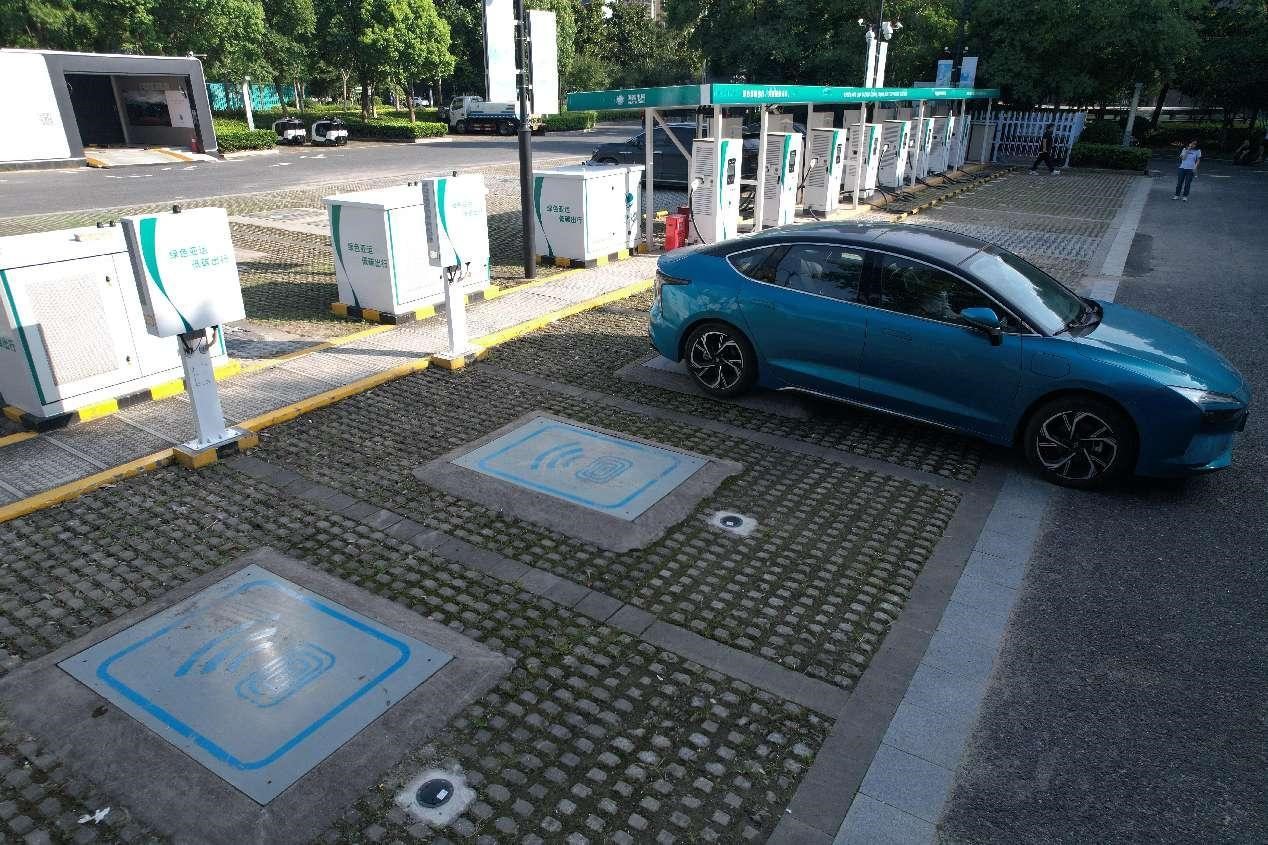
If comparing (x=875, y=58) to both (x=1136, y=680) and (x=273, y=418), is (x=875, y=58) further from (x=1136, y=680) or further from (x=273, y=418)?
(x=1136, y=680)

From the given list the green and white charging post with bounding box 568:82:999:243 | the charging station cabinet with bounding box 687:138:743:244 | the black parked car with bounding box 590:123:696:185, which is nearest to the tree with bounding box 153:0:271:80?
the black parked car with bounding box 590:123:696:185

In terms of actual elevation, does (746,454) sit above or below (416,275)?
below

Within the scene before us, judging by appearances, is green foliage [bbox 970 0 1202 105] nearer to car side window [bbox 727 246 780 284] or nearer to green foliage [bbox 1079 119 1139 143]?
green foliage [bbox 1079 119 1139 143]

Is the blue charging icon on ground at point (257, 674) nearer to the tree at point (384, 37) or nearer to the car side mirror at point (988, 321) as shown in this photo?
the car side mirror at point (988, 321)

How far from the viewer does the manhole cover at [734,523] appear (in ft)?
18.0

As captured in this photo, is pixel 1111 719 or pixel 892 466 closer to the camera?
pixel 1111 719

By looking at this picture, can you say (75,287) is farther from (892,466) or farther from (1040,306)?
(1040,306)

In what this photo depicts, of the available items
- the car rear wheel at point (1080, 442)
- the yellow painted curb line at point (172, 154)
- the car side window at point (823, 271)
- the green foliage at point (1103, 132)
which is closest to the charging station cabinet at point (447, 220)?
the car side window at point (823, 271)

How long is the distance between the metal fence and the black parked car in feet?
46.2

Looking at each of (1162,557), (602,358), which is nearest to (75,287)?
(602,358)

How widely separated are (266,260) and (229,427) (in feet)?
24.9

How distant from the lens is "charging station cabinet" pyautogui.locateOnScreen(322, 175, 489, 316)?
9.28m

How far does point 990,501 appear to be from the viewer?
6.00 metres

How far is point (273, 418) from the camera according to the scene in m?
6.98
